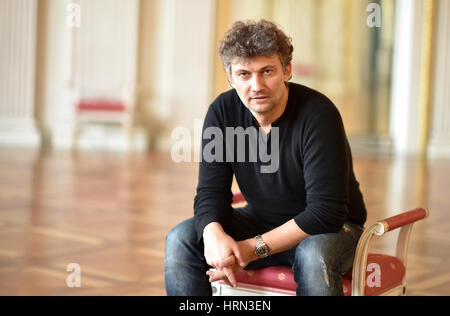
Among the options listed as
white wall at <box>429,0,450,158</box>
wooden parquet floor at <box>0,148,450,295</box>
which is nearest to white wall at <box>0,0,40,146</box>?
wooden parquet floor at <box>0,148,450,295</box>

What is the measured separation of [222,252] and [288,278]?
224mm

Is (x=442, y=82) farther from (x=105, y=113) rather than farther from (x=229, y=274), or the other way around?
(x=229, y=274)

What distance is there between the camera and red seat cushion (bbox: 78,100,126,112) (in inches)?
345

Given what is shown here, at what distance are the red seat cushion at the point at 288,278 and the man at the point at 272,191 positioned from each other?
0.03m

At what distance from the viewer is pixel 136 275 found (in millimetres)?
2830

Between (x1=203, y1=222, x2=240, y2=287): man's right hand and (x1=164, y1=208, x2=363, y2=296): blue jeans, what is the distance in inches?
4.0

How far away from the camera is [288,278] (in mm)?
1828

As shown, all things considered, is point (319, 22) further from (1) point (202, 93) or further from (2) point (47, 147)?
(2) point (47, 147)

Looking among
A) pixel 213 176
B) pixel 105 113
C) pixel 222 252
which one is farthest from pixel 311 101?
pixel 105 113

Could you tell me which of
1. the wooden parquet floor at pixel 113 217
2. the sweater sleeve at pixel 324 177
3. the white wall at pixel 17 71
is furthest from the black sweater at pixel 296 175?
the white wall at pixel 17 71

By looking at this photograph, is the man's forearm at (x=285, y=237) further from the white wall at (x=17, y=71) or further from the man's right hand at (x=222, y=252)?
the white wall at (x=17, y=71)

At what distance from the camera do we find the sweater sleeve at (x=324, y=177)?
1729mm

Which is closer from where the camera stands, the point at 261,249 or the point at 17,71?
the point at 261,249

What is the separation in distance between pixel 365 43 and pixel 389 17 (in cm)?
53
